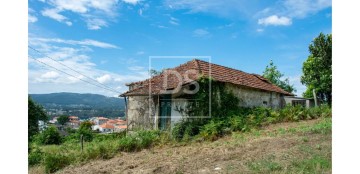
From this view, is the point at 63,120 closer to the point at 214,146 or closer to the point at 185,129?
the point at 185,129

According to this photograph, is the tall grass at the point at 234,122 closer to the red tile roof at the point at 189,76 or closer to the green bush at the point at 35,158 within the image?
the red tile roof at the point at 189,76

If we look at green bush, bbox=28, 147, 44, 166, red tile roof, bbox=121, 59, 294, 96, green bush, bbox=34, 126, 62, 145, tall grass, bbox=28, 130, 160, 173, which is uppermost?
red tile roof, bbox=121, 59, 294, 96

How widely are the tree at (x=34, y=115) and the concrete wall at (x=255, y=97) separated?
22.3 m

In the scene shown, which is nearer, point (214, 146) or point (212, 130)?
point (214, 146)

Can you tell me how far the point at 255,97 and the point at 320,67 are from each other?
9269 mm

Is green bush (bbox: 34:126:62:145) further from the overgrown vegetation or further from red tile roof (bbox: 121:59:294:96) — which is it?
red tile roof (bbox: 121:59:294:96)

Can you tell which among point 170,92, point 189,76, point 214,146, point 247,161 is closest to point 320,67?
point 189,76

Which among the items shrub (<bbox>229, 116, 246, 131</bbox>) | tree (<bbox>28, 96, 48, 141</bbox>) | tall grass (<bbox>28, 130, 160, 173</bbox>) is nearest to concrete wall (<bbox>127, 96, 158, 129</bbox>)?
tall grass (<bbox>28, 130, 160, 173</bbox>)

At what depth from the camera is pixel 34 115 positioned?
32.1 m

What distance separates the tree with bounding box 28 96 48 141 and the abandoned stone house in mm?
18460

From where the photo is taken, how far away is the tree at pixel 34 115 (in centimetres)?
3069

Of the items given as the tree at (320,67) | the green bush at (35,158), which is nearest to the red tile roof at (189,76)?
the green bush at (35,158)

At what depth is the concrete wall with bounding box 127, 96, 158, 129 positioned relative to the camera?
1455 cm
